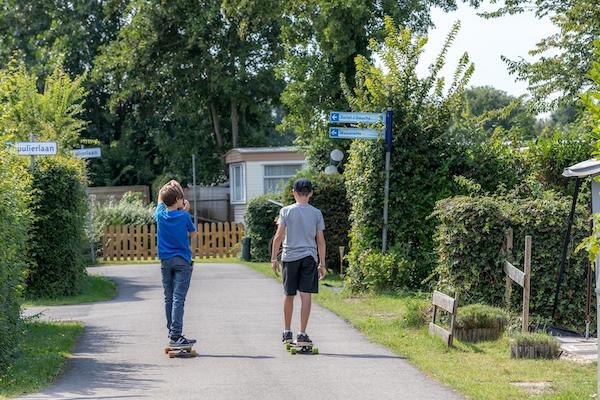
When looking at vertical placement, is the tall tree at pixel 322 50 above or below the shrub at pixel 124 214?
above

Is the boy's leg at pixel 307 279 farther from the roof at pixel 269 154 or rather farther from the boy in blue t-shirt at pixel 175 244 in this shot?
the roof at pixel 269 154

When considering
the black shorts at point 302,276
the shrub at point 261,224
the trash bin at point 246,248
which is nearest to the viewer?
the black shorts at point 302,276

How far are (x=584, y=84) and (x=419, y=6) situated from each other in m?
9.36

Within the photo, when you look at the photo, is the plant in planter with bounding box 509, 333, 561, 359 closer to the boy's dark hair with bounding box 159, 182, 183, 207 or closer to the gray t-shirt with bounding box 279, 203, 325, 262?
the gray t-shirt with bounding box 279, 203, 325, 262

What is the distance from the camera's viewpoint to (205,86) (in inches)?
1964

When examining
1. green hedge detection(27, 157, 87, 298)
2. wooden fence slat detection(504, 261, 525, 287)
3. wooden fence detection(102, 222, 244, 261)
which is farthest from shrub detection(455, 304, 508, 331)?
wooden fence detection(102, 222, 244, 261)

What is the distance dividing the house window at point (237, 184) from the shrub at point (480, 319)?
29.7 metres

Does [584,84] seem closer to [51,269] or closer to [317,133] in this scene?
[317,133]

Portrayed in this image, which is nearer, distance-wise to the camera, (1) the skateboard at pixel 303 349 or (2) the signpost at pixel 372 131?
(1) the skateboard at pixel 303 349

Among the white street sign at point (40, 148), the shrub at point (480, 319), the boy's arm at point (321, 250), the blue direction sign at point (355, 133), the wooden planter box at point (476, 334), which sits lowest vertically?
the wooden planter box at point (476, 334)

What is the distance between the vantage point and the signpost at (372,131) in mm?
17203

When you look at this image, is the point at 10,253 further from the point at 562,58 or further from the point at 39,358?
the point at 562,58

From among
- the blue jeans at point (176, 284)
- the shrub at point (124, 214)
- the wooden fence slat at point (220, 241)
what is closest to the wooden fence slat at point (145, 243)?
the shrub at point (124, 214)

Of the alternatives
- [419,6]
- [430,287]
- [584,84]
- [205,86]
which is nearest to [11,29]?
[205,86]
